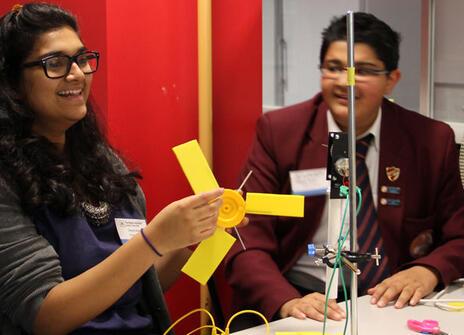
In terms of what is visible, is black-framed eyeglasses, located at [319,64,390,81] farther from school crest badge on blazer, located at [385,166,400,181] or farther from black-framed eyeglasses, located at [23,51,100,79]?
black-framed eyeglasses, located at [23,51,100,79]

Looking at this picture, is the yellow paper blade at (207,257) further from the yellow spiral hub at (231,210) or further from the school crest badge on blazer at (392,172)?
the school crest badge on blazer at (392,172)

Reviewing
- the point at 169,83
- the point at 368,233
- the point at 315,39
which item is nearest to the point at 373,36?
the point at 315,39

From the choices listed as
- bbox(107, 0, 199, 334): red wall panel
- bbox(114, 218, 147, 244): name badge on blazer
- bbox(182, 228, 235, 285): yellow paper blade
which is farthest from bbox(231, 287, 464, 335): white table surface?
bbox(107, 0, 199, 334): red wall panel

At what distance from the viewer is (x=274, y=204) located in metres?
1.47

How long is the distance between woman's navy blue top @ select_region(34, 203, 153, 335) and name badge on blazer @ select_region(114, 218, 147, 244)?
0.07 feet

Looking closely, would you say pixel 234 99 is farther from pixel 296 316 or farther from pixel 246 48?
pixel 296 316

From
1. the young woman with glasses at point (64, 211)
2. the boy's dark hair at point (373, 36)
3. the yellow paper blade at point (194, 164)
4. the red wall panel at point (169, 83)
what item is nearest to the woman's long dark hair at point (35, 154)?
the young woman with glasses at point (64, 211)

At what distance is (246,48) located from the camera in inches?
105

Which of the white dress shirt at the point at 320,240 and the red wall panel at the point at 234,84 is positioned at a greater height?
the red wall panel at the point at 234,84

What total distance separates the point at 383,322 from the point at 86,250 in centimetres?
71

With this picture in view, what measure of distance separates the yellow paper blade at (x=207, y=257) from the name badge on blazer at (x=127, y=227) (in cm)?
30

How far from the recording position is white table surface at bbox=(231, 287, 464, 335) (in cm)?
154

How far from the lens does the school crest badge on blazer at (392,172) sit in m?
2.11

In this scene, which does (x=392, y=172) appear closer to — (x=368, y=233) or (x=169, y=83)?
(x=368, y=233)
